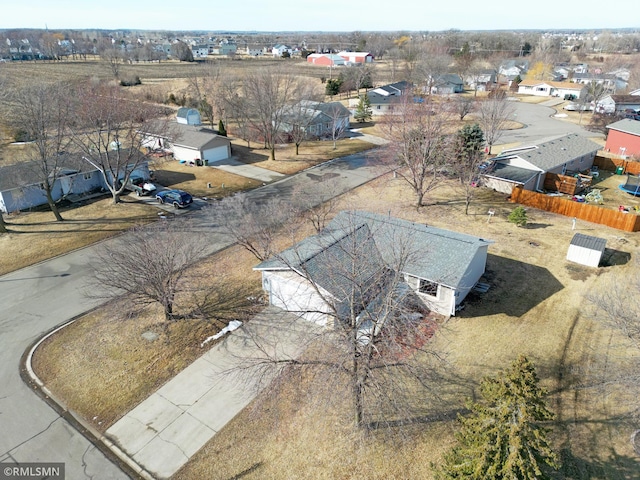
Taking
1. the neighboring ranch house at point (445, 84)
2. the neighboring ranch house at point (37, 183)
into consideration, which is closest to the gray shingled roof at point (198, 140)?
the neighboring ranch house at point (37, 183)

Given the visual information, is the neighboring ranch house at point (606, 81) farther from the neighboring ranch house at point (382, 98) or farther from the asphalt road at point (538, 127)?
the neighboring ranch house at point (382, 98)

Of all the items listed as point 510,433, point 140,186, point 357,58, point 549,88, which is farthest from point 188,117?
point 357,58

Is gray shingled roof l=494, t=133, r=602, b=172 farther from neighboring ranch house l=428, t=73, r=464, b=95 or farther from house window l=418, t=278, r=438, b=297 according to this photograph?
neighboring ranch house l=428, t=73, r=464, b=95

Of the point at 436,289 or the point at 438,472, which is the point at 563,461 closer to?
the point at 438,472

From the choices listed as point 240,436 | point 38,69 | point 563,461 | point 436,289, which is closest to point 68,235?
point 240,436

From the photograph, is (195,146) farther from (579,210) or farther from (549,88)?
(549,88)
